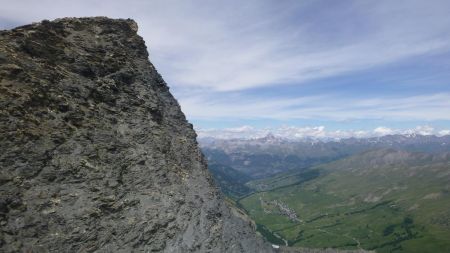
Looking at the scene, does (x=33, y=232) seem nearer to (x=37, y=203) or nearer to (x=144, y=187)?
(x=37, y=203)

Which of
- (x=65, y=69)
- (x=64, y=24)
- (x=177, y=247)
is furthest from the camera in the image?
(x=64, y=24)

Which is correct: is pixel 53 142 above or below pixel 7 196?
above

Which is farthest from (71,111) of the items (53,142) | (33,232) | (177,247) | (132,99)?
(177,247)

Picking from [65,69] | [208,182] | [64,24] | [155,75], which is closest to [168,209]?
[208,182]

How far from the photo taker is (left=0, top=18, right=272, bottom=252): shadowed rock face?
23531 mm

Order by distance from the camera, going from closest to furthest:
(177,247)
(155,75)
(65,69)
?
(177,247), (65,69), (155,75)

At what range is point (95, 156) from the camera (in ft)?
93.5

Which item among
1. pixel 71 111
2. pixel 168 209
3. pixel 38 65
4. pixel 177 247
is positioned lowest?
pixel 177 247

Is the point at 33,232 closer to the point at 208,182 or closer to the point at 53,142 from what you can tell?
the point at 53,142

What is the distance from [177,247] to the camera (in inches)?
1110

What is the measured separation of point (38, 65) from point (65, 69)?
100.0 inches

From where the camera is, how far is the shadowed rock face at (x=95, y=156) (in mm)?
23531

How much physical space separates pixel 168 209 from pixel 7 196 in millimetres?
11327

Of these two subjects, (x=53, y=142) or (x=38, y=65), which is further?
(x=38, y=65)
